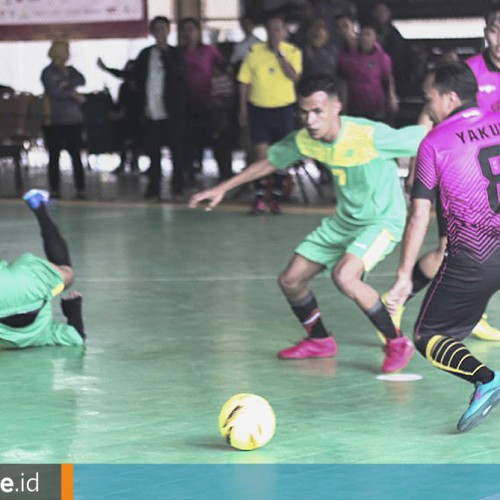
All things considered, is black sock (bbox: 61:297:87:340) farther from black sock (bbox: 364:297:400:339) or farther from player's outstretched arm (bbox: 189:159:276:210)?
black sock (bbox: 364:297:400:339)

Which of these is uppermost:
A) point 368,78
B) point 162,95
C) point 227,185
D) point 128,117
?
point 227,185

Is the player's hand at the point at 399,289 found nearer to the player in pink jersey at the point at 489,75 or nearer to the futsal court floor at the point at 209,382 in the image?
the futsal court floor at the point at 209,382

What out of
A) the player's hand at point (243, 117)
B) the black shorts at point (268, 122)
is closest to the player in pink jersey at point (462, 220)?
the black shorts at point (268, 122)

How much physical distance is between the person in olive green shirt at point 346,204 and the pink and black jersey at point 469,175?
151 cm

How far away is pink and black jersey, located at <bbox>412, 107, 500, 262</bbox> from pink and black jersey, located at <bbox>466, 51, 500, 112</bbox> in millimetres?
2370

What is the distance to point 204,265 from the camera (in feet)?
39.0

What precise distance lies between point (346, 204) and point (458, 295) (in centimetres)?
188

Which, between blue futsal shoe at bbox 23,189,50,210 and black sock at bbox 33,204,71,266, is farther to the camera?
blue futsal shoe at bbox 23,189,50,210

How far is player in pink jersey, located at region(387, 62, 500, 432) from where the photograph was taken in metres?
6.15

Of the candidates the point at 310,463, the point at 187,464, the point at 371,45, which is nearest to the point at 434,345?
the point at 310,463

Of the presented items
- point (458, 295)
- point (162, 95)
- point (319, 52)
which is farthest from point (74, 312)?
point (162, 95)

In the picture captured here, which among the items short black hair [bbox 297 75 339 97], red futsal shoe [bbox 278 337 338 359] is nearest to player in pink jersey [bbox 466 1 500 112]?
short black hair [bbox 297 75 339 97]

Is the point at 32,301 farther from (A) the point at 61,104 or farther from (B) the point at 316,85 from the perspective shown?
(A) the point at 61,104

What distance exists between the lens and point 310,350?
8.09 meters
